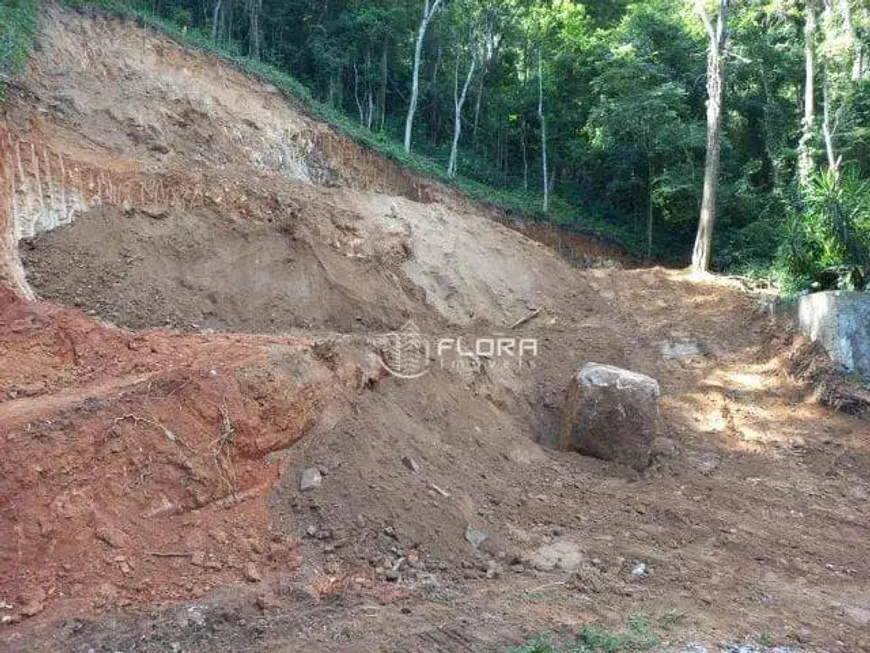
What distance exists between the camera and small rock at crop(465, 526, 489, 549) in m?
5.61

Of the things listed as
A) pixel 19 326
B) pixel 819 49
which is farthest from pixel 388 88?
pixel 19 326

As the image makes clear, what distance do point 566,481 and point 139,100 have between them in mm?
9872

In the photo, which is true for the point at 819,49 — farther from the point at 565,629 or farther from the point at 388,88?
the point at 565,629

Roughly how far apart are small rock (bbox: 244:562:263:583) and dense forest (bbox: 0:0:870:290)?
936cm

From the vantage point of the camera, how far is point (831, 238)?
35.0 ft

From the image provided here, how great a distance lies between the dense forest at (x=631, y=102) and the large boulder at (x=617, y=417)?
5.10 metres

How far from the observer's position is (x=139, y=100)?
1201 centimetres

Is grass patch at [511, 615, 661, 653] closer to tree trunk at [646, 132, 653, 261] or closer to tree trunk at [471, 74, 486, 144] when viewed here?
tree trunk at [646, 132, 653, 261]

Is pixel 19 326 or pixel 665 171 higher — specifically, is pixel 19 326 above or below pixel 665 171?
below

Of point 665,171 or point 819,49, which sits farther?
point 665,171

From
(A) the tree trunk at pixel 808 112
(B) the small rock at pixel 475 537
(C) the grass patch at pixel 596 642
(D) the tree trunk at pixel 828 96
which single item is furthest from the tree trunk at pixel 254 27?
(C) the grass patch at pixel 596 642

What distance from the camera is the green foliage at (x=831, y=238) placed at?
34.3 ft

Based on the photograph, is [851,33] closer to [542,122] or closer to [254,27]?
[542,122]

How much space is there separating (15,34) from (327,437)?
9102 millimetres
